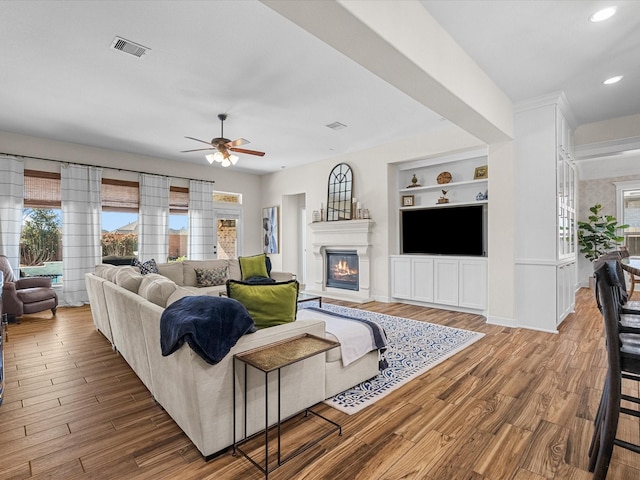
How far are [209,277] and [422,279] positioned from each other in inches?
143

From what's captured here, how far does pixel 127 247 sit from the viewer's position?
6.80 metres

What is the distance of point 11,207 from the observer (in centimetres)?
541

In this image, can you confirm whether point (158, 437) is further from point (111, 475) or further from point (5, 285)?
point (5, 285)

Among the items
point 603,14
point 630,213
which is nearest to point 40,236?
point 603,14

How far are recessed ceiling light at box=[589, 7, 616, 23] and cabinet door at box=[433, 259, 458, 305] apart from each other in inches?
133

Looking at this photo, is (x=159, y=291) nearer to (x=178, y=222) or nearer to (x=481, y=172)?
(x=481, y=172)

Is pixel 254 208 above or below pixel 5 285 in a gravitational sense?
above

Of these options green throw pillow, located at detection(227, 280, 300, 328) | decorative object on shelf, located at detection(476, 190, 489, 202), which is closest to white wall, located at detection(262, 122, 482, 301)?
decorative object on shelf, located at detection(476, 190, 489, 202)

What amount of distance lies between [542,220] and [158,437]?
183 inches

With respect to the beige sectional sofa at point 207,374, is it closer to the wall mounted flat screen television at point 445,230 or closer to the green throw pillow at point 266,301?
the green throw pillow at point 266,301

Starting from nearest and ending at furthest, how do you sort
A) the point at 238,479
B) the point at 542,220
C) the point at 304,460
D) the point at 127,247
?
the point at 238,479 < the point at 304,460 < the point at 542,220 < the point at 127,247

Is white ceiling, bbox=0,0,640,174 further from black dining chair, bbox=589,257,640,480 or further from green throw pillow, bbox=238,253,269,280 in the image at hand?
black dining chair, bbox=589,257,640,480

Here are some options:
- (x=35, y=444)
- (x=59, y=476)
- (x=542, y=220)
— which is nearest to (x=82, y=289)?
(x=35, y=444)

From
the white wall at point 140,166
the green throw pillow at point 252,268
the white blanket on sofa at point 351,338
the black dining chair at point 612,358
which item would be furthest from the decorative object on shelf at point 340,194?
the black dining chair at point 612,358
